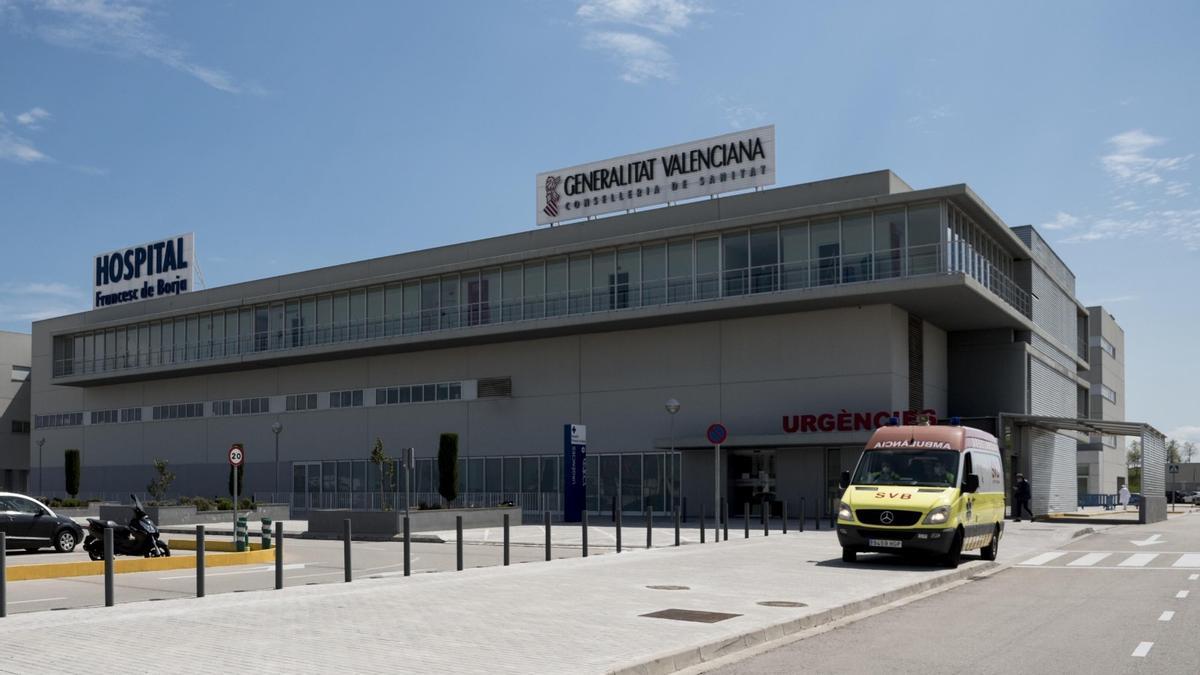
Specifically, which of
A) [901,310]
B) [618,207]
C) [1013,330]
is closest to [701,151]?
[618,207]

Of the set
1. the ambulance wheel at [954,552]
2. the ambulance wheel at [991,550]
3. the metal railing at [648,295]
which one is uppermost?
the metal railing at [648,295]

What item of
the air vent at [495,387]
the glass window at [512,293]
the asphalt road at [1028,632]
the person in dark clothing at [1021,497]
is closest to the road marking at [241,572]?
the asphalt road at [1028,632]

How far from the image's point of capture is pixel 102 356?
62438 mm

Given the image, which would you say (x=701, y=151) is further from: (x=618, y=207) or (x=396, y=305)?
(x=396, y=305)

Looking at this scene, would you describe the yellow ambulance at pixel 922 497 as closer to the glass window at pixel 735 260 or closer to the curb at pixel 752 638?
the curb at pixel 752 638

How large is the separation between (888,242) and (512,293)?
15.8 meters

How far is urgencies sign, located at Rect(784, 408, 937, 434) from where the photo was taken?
3619 centimetres

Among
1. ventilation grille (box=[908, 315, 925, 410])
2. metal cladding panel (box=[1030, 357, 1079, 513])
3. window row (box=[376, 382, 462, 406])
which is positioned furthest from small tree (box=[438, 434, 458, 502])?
metal cladding panel (box=[1030, 357, 1079, 513])

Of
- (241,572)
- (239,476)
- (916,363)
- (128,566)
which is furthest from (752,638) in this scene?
(239,476)

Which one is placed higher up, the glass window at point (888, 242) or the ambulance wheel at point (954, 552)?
the glass window at point (888, 242)

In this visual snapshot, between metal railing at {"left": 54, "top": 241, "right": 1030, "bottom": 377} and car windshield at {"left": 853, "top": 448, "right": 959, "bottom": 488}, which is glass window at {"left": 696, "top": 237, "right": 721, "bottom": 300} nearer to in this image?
metal railing at {"left": 54, "top": 241, "right": 1030, "bottom": 377}

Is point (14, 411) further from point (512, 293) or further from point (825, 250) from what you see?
point (825, 250)

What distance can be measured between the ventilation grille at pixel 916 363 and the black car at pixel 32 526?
86.9ft

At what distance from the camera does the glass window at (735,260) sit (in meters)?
39.3
